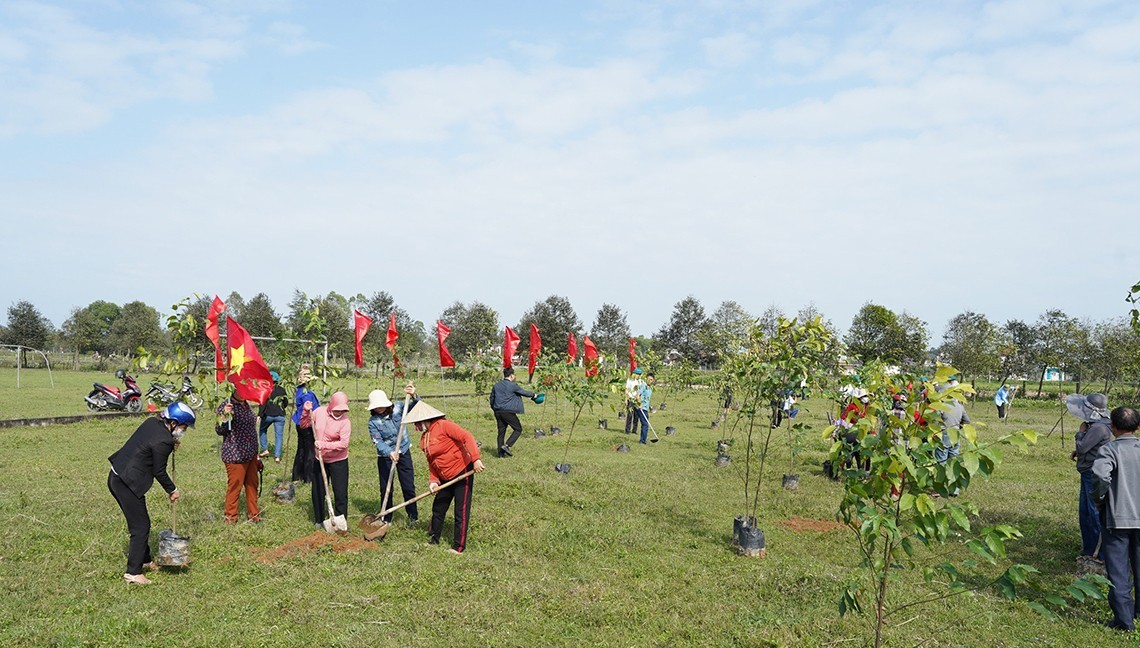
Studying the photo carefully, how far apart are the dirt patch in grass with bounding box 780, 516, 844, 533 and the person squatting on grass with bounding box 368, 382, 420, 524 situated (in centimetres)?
510

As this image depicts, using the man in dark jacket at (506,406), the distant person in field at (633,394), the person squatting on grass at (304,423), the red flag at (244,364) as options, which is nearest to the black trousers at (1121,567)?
the red flag at (244,364)

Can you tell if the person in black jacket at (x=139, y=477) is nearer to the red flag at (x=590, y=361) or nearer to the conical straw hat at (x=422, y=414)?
the conical straw hat at (x=422, y=414)

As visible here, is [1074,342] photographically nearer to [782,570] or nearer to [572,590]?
[782,570]

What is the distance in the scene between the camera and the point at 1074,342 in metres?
30.4

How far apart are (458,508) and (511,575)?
3.53ft

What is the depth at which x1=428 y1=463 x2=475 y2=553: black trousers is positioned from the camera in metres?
7.96

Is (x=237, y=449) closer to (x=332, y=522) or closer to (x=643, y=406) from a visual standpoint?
(x=332, y=522)

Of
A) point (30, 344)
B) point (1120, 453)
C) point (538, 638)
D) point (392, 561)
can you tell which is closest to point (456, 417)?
point (392, 561)

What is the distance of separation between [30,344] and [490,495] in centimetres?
6162

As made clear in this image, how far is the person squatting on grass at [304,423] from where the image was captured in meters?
10.9

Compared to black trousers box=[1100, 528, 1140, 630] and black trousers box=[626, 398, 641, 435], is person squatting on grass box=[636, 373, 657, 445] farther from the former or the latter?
Result: black trousers box=[1100, 528, 1140, 630]

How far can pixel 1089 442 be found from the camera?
24.5 ft

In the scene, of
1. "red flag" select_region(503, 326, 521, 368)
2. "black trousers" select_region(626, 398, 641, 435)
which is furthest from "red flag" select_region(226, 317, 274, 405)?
"black trousers" select_region(626, 398, 641, 435)

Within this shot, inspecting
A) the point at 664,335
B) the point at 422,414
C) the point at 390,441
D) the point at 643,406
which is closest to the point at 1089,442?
the point at 422,414
